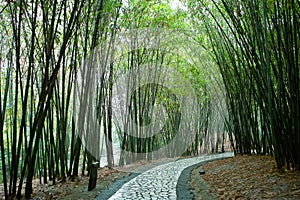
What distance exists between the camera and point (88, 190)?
442 cm

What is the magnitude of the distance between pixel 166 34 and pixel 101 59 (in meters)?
2.67

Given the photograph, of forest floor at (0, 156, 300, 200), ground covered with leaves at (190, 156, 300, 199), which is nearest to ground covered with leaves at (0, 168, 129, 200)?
forest floor at (0, 156, 300, 200)

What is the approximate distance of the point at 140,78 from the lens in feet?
29.9

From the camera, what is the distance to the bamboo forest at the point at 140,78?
402 centimetres

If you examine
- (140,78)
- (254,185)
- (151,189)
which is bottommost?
(151,189)

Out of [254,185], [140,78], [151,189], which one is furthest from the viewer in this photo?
[140,78]

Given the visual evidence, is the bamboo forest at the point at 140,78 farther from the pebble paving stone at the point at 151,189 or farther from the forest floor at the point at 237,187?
the pebble paving stone at the point at 151,189

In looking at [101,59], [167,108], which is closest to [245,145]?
[101,59]

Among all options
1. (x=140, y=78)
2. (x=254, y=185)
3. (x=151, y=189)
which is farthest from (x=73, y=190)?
(x=140, y=78)

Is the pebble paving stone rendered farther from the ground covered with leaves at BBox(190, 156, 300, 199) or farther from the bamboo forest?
the bamboo forest

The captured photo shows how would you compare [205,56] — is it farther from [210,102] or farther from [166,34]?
[210,102]

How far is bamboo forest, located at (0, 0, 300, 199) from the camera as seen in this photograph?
4.02m

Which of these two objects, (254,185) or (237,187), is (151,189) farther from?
(254,185)

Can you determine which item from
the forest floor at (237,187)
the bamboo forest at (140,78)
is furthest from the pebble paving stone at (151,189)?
the bamboo forest at (140,78)
